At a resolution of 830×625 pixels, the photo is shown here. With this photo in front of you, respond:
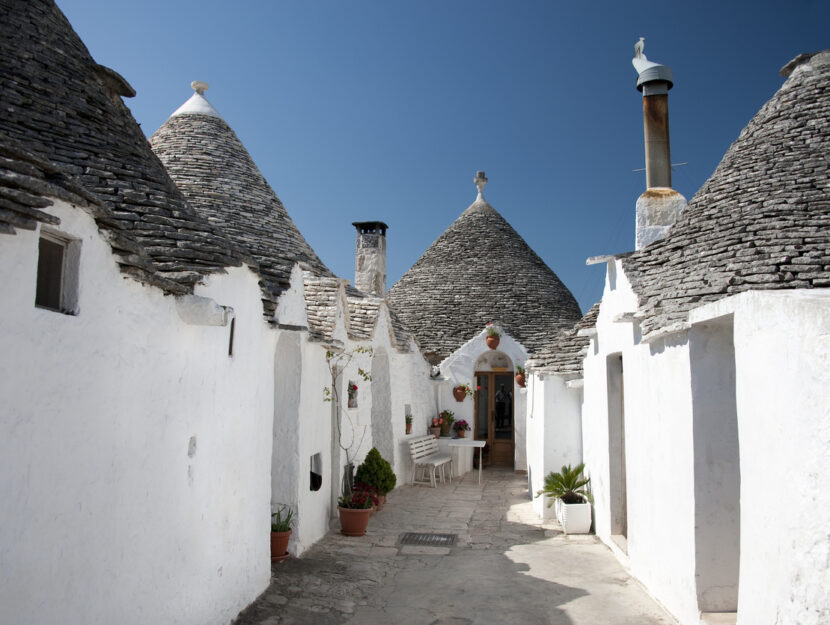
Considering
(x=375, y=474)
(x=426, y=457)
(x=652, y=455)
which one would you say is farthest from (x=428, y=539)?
(x=426, y=457)

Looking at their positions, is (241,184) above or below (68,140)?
above

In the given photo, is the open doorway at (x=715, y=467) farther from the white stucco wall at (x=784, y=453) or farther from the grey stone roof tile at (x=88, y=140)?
the grey stone roof tile at (x=88, y=140)

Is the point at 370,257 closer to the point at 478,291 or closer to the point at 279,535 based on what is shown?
the point at 478,291

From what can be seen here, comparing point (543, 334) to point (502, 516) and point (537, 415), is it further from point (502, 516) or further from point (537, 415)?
point (502, 516)

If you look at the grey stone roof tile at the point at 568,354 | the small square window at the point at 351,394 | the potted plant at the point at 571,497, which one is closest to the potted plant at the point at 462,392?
the grey stone roof tile at the point at 568,354

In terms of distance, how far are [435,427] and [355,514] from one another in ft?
25.2

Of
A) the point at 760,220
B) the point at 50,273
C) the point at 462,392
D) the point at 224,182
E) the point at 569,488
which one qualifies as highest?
the point at 224,182

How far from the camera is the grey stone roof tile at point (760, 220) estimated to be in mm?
5742

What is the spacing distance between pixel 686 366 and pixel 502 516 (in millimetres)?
6564

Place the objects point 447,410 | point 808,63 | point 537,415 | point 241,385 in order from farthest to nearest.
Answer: point 447,410 < point 537,415 < point 808,63 < point 241,385

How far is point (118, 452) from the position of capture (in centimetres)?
421

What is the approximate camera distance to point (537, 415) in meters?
12.9

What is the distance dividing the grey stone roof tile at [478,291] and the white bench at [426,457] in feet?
10.5

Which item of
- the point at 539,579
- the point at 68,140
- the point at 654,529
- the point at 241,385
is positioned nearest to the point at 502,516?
the point at 539,579
